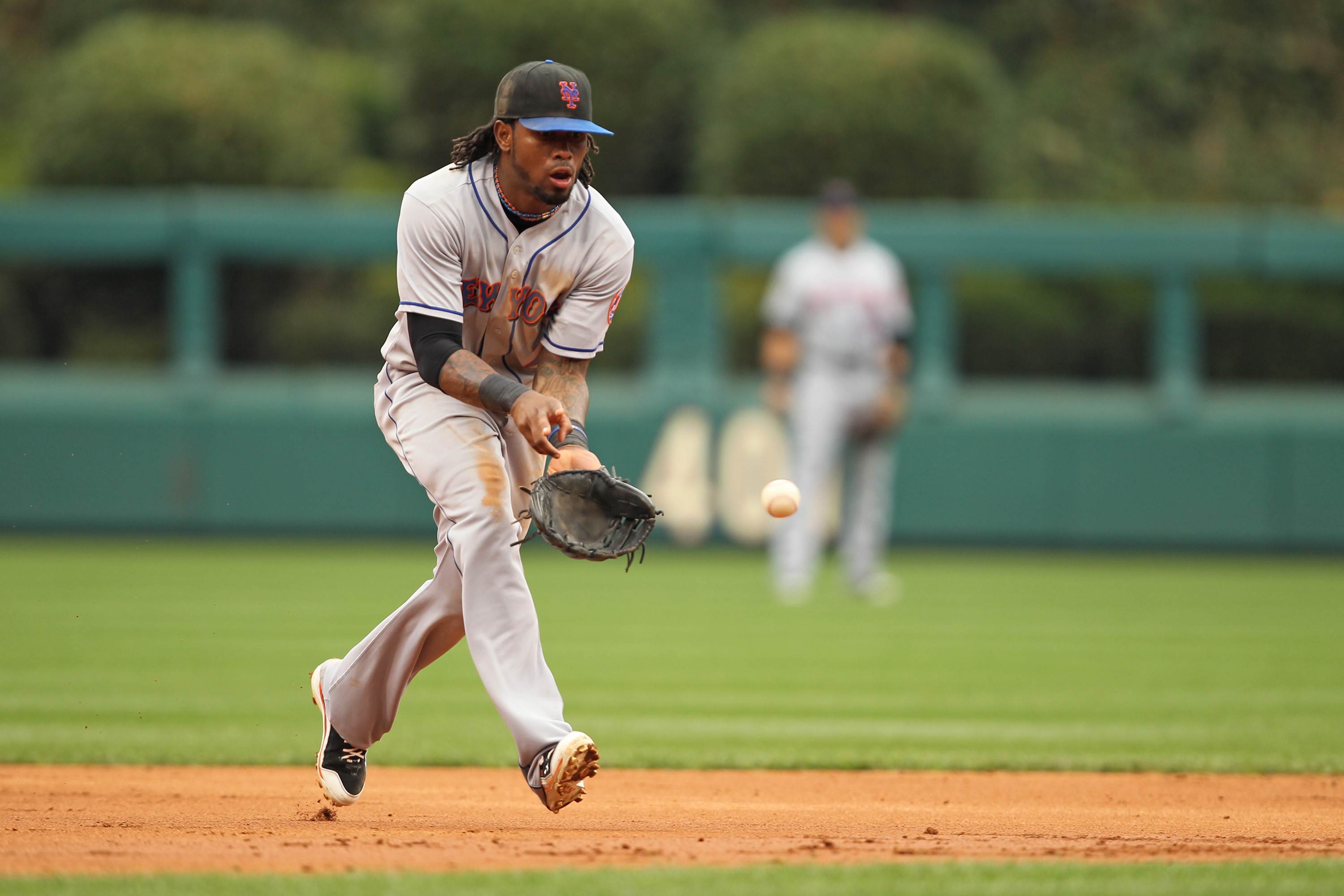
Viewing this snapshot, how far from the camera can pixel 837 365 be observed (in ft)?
36.7

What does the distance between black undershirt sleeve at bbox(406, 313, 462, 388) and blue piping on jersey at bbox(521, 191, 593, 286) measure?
251 mm

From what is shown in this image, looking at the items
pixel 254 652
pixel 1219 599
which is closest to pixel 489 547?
pixel 254 652

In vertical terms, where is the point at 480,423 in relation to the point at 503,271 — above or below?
below

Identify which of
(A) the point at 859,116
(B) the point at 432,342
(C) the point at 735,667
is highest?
(A) the point at 859,116

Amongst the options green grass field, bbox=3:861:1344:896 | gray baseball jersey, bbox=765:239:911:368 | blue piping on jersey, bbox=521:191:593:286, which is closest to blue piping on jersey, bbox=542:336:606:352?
blue piping on jersey, bbox=521:191:593:286

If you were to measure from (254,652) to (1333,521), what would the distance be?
29.9 ft

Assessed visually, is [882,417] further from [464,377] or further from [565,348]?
[464,377]

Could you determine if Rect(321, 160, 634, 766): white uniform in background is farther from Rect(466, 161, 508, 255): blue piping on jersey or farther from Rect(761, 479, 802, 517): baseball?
Rect(761, 479, 802, 517): baseball

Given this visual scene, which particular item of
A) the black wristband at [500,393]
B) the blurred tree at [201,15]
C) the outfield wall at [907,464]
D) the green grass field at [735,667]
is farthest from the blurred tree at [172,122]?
the black wristband at [500,393]

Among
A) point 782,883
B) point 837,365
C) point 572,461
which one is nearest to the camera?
point 782,883

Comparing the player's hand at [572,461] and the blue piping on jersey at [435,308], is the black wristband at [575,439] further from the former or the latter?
the blue piping on jersey at [435,308]

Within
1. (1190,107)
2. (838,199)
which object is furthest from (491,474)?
(1190,107)

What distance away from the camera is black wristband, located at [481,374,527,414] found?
4145mm

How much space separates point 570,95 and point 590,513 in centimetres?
106
